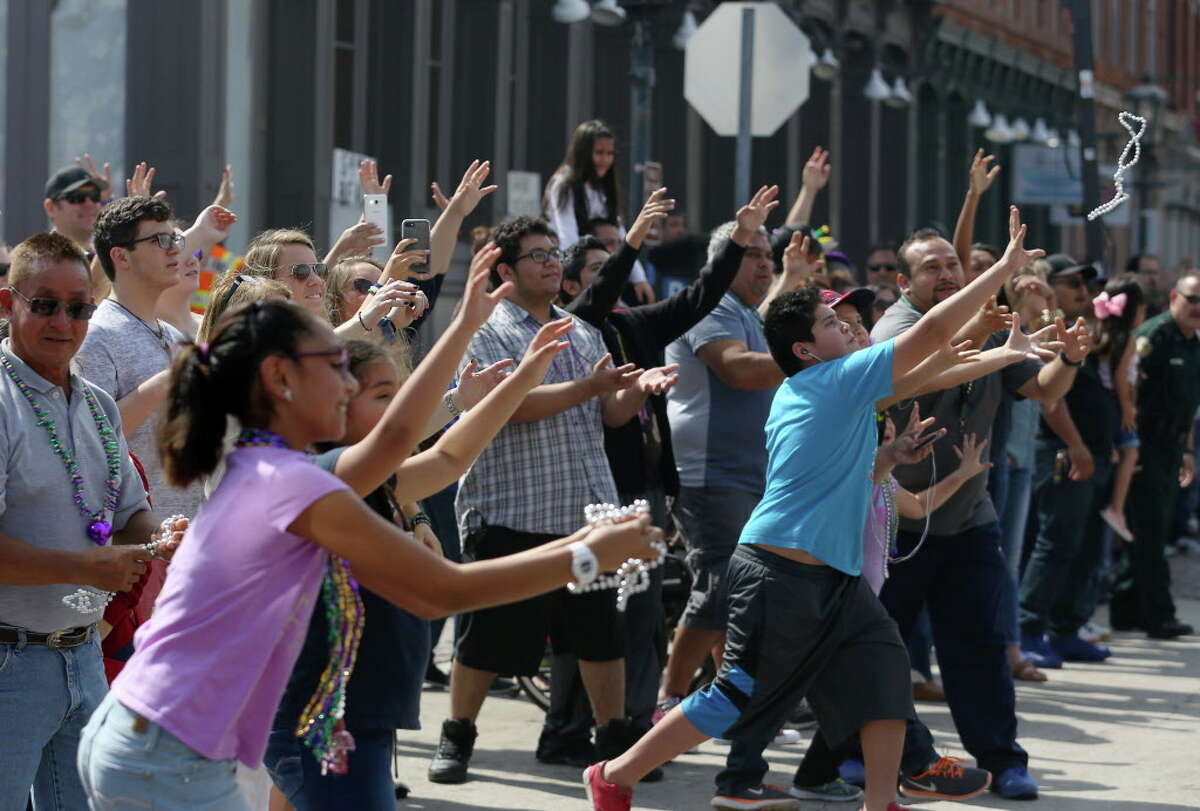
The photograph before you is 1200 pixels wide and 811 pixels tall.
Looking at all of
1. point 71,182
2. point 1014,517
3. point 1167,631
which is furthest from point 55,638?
point 1167,631

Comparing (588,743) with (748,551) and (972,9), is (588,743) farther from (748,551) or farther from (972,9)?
(972,9)

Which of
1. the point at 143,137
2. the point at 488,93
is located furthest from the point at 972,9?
the point at 143,137

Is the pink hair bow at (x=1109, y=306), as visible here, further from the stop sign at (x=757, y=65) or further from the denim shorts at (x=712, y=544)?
the denim shorts at (x=712, y=544)

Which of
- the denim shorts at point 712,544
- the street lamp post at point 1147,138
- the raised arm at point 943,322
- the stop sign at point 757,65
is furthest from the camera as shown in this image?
the street lamp post at point 1147,138

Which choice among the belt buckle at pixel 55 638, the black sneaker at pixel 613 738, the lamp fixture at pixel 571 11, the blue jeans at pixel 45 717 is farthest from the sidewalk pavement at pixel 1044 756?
the lamp fixture at pixel 571 11

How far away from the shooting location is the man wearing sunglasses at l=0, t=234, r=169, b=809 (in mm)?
4602

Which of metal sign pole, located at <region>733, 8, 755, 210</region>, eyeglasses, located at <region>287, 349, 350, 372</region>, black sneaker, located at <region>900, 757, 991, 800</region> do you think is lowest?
black sneaker, located at <region>900, 757, 991, 800</region>

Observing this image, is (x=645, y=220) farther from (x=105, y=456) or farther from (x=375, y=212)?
(x=105, y=456)

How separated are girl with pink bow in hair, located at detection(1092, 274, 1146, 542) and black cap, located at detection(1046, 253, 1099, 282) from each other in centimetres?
22

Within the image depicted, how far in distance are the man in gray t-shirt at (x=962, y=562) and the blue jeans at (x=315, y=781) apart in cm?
338

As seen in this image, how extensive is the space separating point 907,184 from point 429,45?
16.4m

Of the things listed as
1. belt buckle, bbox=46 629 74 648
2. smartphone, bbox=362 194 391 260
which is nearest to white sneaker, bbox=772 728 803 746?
smartphone, bbox=362 194 391 260

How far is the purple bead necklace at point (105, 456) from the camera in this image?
475 cm

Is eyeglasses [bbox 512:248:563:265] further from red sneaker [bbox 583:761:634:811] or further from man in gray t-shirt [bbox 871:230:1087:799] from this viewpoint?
red sneaker [bbox 583:761:634:811]
